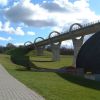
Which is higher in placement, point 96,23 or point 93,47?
point 96,23

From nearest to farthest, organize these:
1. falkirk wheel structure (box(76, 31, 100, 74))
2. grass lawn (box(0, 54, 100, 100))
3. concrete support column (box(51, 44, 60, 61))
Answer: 1. grass lawn (box(0, 54, 100, 100))
2. falkirk wheel structure (box(76, 31, 100, 74))
3. concrete support column (box(51, 44, 60, 61))

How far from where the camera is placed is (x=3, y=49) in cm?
19750

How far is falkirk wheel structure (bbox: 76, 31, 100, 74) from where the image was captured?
4028 centimetres

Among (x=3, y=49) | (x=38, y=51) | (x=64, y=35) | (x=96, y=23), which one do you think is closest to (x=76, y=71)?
(x=96, y=23)

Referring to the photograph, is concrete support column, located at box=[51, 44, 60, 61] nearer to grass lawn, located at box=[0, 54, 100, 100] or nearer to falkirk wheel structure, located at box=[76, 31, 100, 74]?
falkirk wheel structure, located at box=[76, 31, 100, 74]

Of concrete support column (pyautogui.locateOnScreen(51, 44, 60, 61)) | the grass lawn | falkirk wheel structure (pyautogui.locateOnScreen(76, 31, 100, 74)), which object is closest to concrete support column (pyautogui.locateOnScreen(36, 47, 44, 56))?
concrete support column (pyautogui.locateOnScreen(51, 44, 60, 61))

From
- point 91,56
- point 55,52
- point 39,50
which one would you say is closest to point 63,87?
point 91,56

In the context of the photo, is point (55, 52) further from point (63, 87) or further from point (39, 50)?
point (63, 87)

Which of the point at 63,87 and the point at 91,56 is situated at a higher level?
the point at 91,56

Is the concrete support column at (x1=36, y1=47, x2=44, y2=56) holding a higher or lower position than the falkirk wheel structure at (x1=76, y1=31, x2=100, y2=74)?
higher

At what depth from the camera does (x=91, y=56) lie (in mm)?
42219

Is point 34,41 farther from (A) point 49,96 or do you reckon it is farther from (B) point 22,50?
(A) point 49,96

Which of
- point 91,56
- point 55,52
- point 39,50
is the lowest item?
point 91,56

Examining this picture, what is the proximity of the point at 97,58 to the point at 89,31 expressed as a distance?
2637cm
